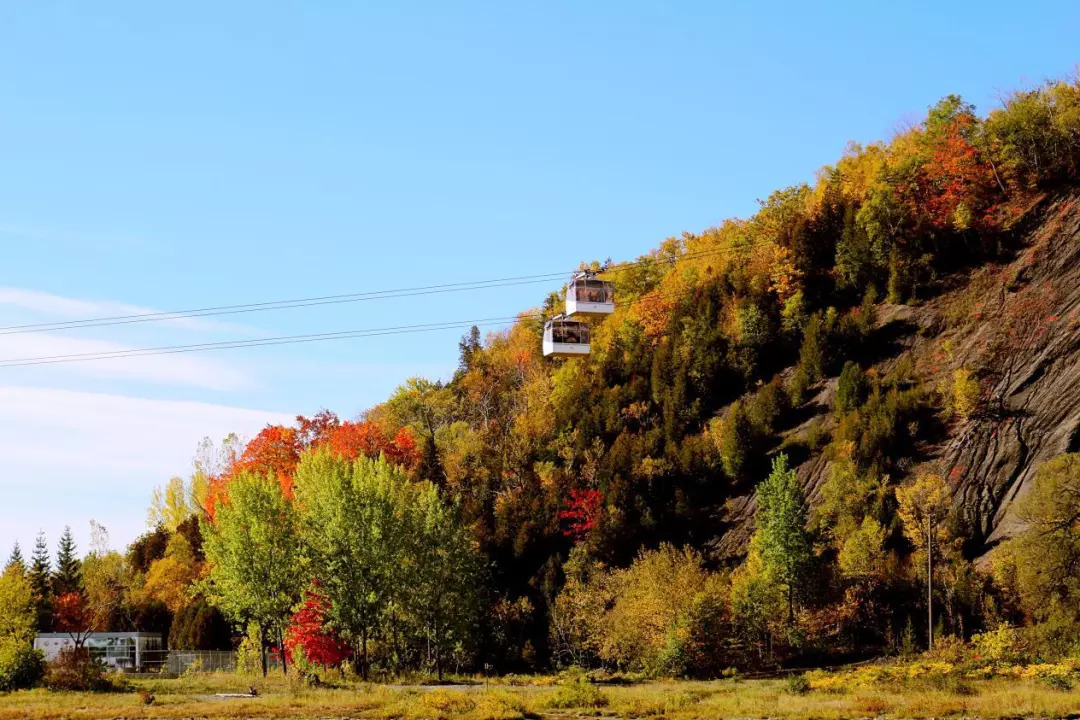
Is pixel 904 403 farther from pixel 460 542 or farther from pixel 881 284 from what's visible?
pixel 460 542

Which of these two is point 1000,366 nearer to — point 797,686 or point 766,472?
point 766,472

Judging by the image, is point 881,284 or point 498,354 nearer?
point 881,284

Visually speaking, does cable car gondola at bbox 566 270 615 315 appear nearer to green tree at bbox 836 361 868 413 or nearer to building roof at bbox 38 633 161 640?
green tree at bbox 836 361 868 413

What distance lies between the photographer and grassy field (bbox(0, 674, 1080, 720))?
1742 inches

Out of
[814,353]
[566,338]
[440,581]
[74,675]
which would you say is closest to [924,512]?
[814,353]

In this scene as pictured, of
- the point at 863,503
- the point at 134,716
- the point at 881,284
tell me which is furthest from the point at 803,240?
the point at 134,716

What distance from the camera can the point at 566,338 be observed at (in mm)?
72500

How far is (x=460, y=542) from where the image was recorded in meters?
76.4

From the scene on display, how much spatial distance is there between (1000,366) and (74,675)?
5984 centimetres

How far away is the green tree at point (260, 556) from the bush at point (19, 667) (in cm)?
1073

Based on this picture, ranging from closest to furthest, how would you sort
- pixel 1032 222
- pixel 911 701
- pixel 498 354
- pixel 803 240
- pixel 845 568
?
pixel 911 701 → pixel 845 568 → pixel 1032 222 → pixel 803 240 → pixel 498 354

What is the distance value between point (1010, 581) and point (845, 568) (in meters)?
Answer: 9.26

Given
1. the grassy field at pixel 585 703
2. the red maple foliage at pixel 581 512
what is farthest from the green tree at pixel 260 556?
the red maple foliage at pixel 581 512

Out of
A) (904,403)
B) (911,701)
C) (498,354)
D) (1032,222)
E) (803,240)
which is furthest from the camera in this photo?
(498,354)
